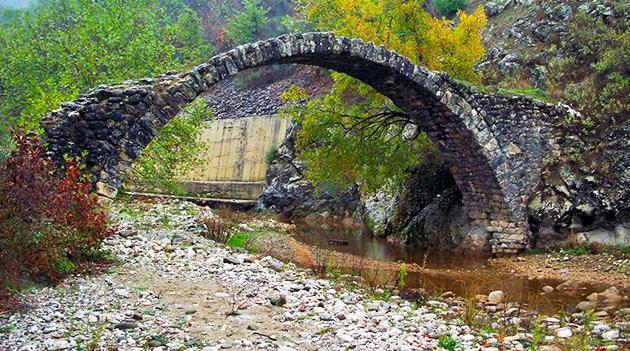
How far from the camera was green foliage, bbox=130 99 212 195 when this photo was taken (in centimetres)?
1531

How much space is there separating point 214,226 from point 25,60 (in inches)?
528

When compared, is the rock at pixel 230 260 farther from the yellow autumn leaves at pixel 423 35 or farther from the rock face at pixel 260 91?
the rock face at pixel 260 91

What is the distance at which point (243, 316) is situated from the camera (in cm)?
619

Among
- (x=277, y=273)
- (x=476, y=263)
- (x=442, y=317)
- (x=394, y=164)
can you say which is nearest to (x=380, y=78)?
(x=394, y=164)

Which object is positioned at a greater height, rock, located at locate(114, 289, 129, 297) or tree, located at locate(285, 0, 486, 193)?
tree, located at locate(285, 0, 486, 193)

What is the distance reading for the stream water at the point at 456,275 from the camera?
925 centimetres

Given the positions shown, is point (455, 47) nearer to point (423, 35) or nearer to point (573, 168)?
point (423, 35)

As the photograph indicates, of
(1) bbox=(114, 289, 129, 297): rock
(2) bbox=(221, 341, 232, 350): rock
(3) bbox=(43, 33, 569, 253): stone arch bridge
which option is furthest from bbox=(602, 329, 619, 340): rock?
(3) bbox=(43, 33, 569, 253): stone arch bridge

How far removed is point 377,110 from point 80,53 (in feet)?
30.2

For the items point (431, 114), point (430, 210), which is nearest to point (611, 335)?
point (431, 114)

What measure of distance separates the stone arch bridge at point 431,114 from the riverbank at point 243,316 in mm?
2223

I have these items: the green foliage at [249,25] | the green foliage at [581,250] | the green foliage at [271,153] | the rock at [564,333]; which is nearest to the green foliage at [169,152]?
the green foliage at [271,153]

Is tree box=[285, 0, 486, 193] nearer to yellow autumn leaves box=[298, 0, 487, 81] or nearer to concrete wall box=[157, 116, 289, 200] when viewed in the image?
yellow autumn leaves box=[298, 0, 487, 81]

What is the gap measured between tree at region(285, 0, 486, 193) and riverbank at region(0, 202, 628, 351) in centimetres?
668
